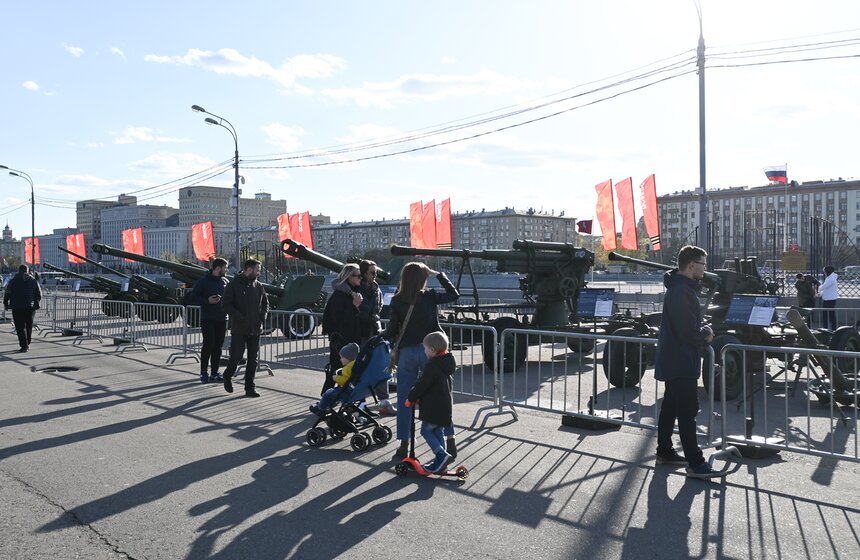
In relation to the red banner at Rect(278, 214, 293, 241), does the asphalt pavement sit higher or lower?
lower

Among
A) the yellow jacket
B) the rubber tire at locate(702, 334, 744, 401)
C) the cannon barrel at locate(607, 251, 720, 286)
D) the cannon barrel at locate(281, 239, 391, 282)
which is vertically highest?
the cannon barrel at locate(281, 239, 391, 282)

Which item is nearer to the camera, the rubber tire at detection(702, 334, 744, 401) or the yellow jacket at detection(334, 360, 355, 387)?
the yellow jacket at detection(334, 360, 355, 387)

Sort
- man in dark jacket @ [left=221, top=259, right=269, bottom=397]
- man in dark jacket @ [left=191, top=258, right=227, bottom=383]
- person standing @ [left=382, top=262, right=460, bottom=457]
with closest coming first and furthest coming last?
person standing @ [left=382, top=262, right=460, bottom=457] → man in dark jacket @ [left=221, top=259, right=269, bottom=397] → man in dark jacket @ [left=191, top=258, right=227, bottom=383]

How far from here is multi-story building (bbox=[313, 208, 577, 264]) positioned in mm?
153625

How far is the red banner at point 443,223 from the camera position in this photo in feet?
120

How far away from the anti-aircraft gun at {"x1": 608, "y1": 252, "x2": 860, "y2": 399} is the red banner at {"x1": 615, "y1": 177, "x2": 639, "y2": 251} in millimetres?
15734

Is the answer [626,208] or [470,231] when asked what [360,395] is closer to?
[626,208]

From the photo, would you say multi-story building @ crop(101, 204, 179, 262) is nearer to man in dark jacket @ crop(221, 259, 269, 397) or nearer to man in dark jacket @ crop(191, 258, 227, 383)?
man in dark jacket @ crop(191, 258, 227, 383)

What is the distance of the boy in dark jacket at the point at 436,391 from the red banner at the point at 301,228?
32.2 meters

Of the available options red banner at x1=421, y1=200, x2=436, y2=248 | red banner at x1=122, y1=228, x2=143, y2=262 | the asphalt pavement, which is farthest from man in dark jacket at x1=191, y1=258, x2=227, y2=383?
red banner at x1=122, y1=228, x2=143, y2=262

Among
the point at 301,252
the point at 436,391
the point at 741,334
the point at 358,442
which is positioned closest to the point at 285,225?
the point at 301,252

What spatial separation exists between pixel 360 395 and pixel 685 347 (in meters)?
2.88

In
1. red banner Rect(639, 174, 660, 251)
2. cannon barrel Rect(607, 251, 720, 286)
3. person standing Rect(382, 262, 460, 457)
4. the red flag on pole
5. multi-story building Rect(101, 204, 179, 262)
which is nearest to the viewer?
person standing Rect(382, 262, 460, 457)

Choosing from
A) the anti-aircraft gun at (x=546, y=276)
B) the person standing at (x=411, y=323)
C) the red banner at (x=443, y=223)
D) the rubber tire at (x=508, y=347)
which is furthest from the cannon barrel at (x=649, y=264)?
the red banner at (x=443, y=223)
